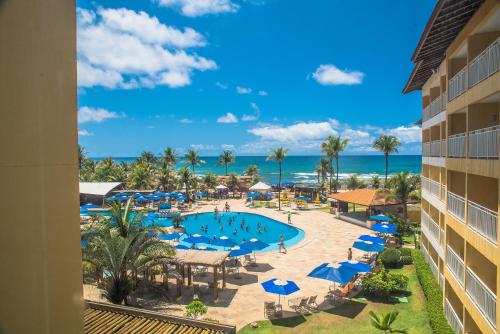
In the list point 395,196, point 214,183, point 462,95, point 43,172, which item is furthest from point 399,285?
point 214,183

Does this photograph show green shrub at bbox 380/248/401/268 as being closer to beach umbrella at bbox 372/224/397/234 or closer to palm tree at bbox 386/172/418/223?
beach umbrella at bbox 372/224/397/234

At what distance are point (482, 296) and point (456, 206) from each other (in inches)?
170

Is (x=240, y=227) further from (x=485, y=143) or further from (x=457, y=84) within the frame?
(x=485, y=143)

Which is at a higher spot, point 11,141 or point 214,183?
point 11,141

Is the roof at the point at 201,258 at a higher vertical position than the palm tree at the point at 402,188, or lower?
lower

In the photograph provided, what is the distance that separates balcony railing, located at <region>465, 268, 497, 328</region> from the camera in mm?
9898

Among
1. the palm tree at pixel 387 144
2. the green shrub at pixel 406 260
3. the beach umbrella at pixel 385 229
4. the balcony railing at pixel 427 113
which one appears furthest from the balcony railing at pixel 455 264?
the palm tree at pixel 387 144

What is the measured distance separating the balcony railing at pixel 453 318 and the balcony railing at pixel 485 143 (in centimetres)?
675

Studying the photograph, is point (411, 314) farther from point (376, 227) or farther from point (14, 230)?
point (14, 230)

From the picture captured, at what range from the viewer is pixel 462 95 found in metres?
12.7

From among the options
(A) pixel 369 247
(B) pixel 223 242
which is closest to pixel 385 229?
(A) pixel 369 247

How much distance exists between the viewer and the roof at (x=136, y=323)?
10.2 m

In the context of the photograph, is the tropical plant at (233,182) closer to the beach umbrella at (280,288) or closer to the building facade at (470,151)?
the beach umbrella at (280,288)

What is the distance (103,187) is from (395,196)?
41142 millimetres
